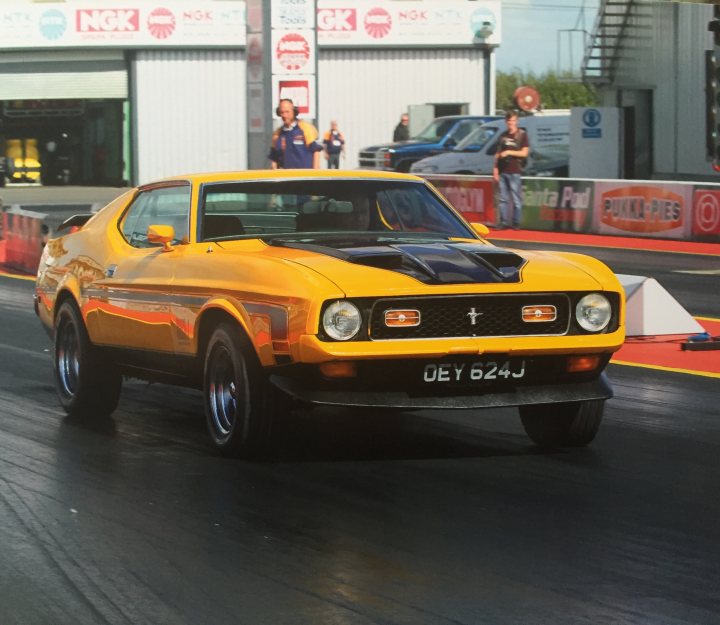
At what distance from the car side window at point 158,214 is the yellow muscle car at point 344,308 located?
2 centimetres

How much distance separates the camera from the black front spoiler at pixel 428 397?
24.0ft

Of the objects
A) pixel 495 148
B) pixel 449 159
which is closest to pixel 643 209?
pixel 495 148

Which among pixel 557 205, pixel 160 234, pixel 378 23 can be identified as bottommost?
pixel 160 234

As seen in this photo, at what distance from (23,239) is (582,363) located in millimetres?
15075

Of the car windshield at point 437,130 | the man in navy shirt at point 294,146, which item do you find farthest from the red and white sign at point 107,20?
the man in navy shirt at point 294,146

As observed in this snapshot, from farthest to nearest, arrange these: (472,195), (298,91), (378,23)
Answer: (378,23), (472,195), (298,91)

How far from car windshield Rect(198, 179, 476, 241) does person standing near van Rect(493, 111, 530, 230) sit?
16621mm

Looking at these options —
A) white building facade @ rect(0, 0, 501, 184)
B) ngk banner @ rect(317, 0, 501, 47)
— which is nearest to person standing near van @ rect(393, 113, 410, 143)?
white building facade @ rect(0, 0, 501, 184)

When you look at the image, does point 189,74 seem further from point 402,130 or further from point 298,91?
point 298,91

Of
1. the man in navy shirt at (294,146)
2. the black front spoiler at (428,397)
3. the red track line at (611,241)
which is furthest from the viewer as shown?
the red track line at (611,241)

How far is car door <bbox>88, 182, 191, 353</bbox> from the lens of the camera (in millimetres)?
8500

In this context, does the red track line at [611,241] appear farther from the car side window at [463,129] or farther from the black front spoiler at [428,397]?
the black front spoiler at [428,397]

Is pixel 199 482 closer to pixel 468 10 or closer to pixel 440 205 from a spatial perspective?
pixel 440 205

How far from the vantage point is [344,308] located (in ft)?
23.7
